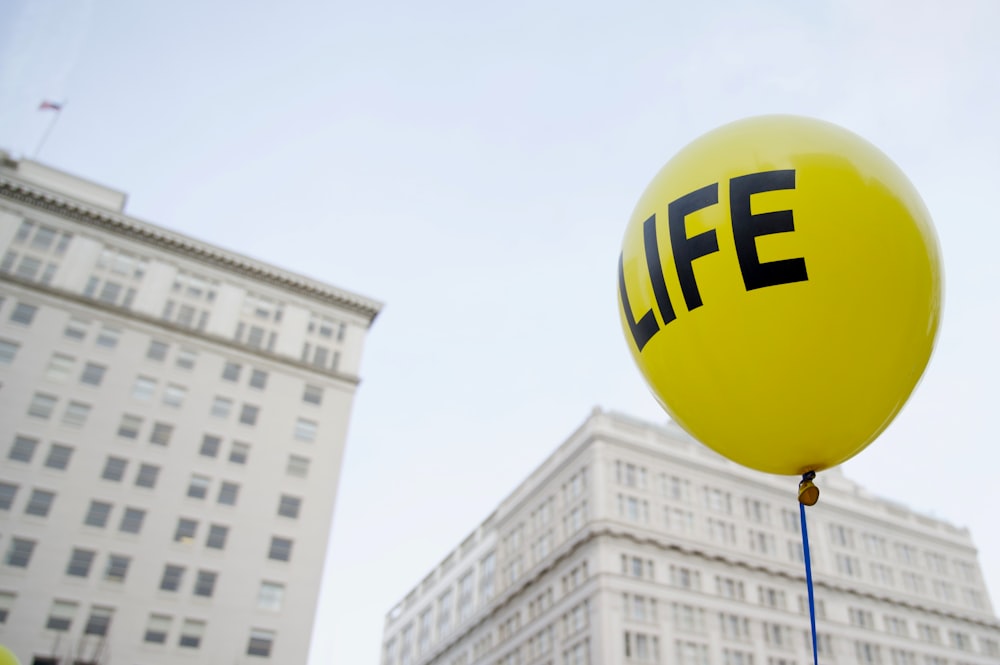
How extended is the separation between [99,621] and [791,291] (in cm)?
4051

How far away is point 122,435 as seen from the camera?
4016cm

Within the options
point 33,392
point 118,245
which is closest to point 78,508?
point 33,392

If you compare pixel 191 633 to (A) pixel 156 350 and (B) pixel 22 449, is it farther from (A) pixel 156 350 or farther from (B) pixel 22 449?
(A) pixel 156 350

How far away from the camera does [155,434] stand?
4106cm

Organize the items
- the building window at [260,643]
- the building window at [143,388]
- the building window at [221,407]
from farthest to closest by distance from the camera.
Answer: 1. the building window at [221,407]
2. the building window at [143,388]
3. the building window at [260,643]

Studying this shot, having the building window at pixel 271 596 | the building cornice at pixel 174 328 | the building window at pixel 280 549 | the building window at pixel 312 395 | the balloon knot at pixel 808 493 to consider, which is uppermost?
the building cornice at pixel 174 328

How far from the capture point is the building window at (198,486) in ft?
131

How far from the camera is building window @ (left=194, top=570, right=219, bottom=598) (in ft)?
123

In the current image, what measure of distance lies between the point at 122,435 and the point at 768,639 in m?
48.3

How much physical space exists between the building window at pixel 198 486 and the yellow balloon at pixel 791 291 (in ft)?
134

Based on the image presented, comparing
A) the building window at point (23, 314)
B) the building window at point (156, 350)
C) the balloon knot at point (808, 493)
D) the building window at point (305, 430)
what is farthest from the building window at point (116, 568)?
the balloon knot at point (808, 493)

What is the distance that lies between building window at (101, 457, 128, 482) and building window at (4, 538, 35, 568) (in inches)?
183

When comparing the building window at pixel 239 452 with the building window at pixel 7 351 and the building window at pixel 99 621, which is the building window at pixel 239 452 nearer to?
the building window at pixel 99 621

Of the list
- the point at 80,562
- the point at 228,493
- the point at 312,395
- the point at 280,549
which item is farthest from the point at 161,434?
the point at 280,549
